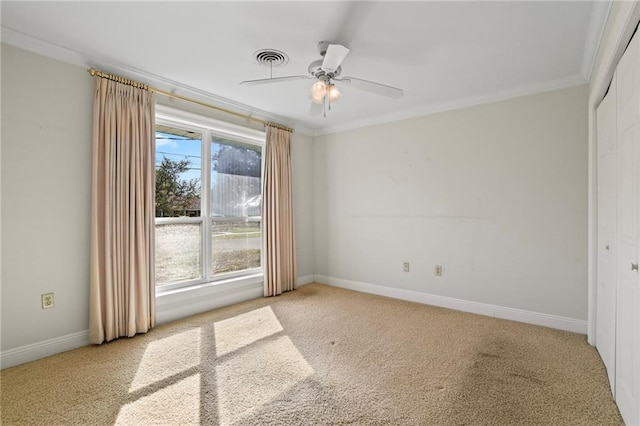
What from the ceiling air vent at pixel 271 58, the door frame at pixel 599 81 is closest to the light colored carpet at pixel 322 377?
the door frame at pixel 599 81

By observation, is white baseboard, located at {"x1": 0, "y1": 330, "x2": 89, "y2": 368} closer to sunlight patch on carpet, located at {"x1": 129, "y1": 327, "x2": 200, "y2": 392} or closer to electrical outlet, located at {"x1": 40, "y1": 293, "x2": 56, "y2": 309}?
electrical outlet, located at {"x1": 40, "y1": 293, "x2": 56, "y2": 309}

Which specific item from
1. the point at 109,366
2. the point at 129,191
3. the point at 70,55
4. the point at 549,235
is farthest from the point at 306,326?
the point at 70,55

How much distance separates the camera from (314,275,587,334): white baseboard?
297cm

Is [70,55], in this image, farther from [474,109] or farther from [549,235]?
[549,235]

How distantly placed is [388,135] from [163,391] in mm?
3611

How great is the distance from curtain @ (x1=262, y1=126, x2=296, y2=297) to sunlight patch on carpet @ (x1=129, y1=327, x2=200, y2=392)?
1.42 metres

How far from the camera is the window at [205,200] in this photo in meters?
3.33

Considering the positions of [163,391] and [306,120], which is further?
[306,120]

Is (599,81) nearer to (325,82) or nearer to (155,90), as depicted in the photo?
(325,82)

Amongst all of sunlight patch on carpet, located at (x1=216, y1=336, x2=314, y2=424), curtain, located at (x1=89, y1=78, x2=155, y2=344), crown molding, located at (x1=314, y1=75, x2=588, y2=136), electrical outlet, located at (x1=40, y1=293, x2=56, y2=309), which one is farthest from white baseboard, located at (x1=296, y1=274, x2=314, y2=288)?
electrical outlet, located at (x1=40, y1=293, x2=56, y2=309)

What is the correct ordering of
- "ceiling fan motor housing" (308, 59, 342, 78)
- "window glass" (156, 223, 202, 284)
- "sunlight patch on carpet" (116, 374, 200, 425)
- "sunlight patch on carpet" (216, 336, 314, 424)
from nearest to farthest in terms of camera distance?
"sunlight patch on carpet" (116, 374, 200, 425) < "sunlight patch on carpet" (216, 336, 314, 424) < "ceiling fan motor housing" (308, 59, 342, 78) < "window glass" (156, 223, 202, 284)

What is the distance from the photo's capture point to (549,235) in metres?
3.06

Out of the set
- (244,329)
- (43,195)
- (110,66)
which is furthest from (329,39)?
(244,329)

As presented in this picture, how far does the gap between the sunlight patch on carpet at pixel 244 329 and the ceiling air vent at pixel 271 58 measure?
7.91 feet
